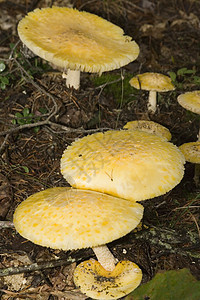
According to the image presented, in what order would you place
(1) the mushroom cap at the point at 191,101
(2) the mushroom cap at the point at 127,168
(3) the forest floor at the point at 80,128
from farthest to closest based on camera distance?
(1) the mushroom cap at the point at 191,101 < (3) the forest floor at the point at 80,128 < (2) the mushroom cap at the point at 127,168

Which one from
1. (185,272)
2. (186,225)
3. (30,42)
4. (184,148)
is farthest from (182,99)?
(185,272)

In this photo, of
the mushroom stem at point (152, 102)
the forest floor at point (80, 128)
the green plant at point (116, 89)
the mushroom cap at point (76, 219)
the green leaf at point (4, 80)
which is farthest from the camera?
the green plant at point (116, 89)

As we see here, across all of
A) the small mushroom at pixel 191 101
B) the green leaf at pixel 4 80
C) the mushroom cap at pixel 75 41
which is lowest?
the green leaf at pixel 4 80

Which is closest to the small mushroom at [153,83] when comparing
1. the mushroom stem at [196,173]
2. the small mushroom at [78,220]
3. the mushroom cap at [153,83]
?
the mushroom cap at [153,83]

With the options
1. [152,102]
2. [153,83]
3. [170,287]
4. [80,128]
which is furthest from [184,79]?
[170,287]

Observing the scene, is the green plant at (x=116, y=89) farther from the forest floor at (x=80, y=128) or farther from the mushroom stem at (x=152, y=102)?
the mushroom stem at (x=152, y=102)

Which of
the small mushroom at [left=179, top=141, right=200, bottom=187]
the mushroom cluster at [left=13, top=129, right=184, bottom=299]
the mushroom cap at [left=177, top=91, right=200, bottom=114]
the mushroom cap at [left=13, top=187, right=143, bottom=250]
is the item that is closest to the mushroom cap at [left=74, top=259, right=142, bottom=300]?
the mushroom cluster at [left=13, top=129, right=184, bottom=299]

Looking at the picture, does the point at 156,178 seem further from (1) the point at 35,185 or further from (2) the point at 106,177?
(1) the point at 35,185
